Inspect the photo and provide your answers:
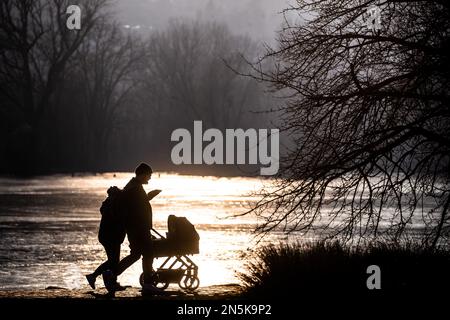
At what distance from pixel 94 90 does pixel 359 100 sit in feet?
284

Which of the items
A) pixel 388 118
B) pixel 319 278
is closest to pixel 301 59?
pixel 388 118

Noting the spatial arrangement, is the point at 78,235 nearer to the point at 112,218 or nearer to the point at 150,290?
the point at 112,218

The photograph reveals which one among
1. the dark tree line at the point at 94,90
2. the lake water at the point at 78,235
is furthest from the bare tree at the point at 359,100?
the dark tree line at the point at 94,90

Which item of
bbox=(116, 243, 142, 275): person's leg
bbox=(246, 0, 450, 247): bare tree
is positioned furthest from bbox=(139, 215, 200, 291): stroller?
bbox=(246, 0, 450, 247): bare tree

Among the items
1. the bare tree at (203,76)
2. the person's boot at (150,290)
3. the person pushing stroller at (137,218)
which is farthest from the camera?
the bare tree at (203,76)

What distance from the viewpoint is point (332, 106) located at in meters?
15.5

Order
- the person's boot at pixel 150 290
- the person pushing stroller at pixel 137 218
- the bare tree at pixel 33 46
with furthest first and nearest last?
1. the bare tree at pixel 33 46
2. the person pushing stroller at pixel 137 218
3. the person's boot at pixel 150 290

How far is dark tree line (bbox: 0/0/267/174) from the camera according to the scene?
274ft

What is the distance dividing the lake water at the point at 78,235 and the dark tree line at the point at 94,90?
30755 millimetres

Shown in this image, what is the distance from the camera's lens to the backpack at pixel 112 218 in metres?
14.3

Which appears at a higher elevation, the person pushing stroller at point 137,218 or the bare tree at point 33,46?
the bare tree at point 33,46

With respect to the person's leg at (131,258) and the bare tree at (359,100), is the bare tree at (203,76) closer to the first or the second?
the bare tree at (359,100)

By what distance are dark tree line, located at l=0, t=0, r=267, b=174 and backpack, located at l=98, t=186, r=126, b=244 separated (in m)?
60.9
